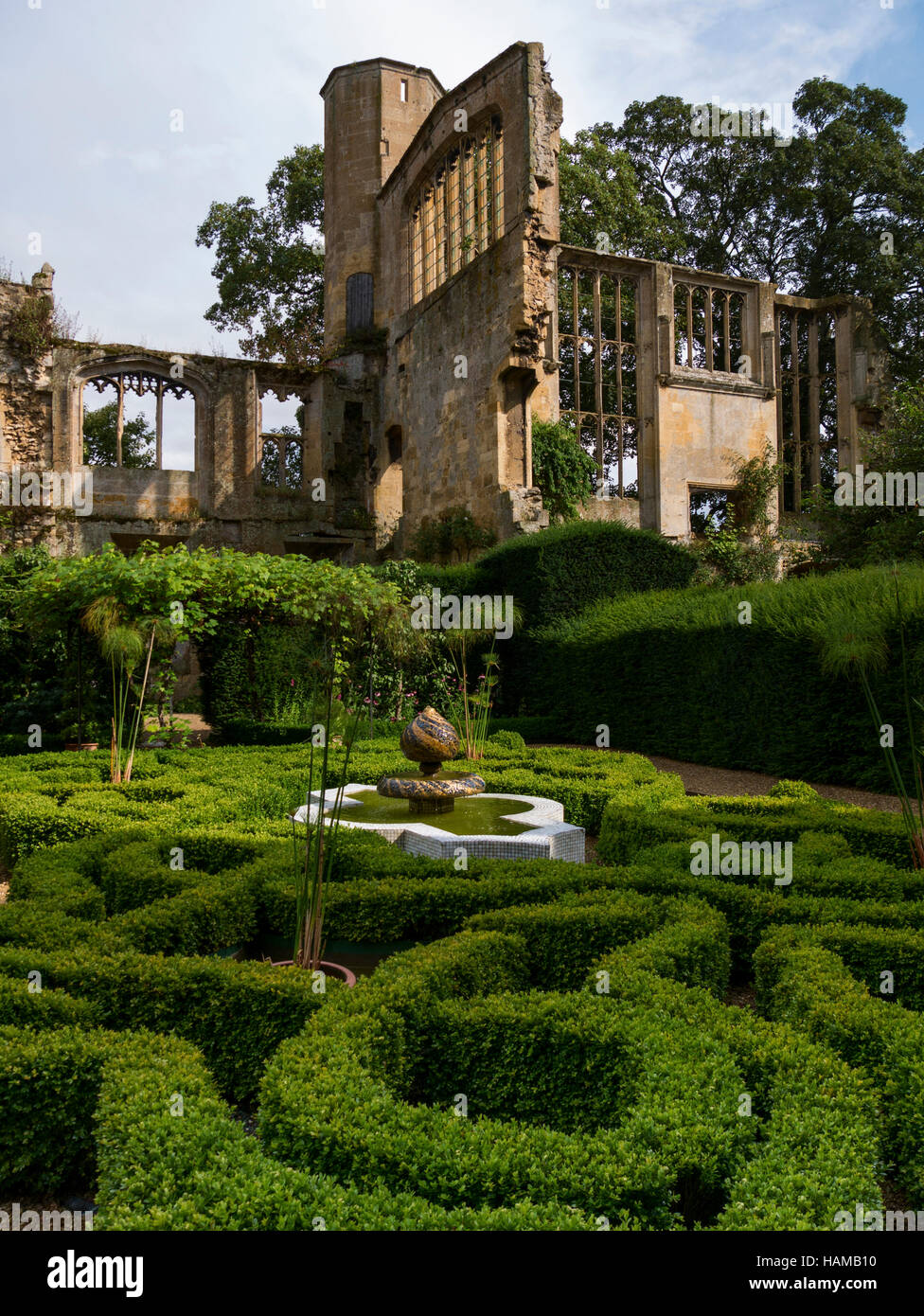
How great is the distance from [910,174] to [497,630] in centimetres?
2089

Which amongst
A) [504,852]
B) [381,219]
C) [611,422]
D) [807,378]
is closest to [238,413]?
[381,219]

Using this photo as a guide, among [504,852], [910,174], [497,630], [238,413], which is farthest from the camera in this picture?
[910,174]

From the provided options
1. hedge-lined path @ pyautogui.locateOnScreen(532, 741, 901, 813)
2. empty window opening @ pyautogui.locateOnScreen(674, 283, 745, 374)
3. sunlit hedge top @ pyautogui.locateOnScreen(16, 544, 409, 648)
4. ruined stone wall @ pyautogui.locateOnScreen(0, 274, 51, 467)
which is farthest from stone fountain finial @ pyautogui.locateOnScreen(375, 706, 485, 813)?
ruined stone wall @ pyautogui.locateOnScreen(0, 274, 51, 467)

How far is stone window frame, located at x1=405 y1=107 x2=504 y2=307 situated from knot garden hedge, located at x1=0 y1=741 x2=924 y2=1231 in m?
15.9

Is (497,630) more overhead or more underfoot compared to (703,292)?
more underfoot

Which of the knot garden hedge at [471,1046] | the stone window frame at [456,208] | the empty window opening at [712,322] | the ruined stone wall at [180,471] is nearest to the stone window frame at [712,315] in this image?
the empty window opening at [712,322]

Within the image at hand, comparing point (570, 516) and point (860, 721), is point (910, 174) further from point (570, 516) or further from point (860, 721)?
point (860, 721)

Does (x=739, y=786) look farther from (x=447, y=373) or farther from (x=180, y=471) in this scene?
(x=180, y=471)

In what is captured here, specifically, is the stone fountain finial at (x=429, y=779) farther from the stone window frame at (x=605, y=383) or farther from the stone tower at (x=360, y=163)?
the stone tower at (x=360, y=163)

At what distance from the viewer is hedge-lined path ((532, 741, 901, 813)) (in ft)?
26.2

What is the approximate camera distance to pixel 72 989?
3.33 m

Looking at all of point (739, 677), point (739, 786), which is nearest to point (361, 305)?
point (739, 677)

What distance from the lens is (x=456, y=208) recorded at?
20.1 m

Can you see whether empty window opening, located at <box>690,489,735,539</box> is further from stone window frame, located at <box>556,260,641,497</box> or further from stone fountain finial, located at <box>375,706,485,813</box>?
stone fountain finial, located at <box>375,706,485,813</box>
